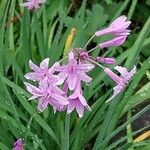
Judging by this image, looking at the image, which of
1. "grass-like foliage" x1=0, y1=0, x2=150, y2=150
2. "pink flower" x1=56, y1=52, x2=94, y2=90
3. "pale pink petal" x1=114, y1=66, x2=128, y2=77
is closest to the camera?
"pink flower" x1=56, y1=52, x2=94, y2=90

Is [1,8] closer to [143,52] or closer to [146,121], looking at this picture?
[143,52]

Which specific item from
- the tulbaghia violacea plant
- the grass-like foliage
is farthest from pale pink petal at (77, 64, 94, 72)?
the grass-like foliage

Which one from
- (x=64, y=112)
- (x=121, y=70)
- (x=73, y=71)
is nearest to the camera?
(x=73, y=71)

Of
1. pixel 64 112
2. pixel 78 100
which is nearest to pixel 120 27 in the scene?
pixel 78 100

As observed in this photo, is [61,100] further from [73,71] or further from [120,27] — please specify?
[120,27]

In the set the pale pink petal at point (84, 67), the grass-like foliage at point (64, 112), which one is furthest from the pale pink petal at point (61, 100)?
the grass-like foliage at point (64, 112)

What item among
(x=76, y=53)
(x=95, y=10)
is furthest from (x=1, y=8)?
(x=76, y=53)

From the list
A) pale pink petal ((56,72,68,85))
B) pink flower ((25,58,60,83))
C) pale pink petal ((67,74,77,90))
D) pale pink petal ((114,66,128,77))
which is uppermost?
pink flower ((25,58,60,83))

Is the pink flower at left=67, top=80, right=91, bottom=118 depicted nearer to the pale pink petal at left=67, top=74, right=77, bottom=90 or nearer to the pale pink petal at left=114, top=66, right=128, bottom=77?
the pale pink petal at left=67, top=74, right=77, bottom=90

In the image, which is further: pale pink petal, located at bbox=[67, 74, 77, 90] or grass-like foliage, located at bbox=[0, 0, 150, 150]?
grass-like foliage, located at bbox=[0, 0, 150, 150]

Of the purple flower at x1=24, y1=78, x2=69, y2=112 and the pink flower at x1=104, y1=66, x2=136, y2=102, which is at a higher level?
the purple flower at x1=24, y1=78, x2=69, y2=112
